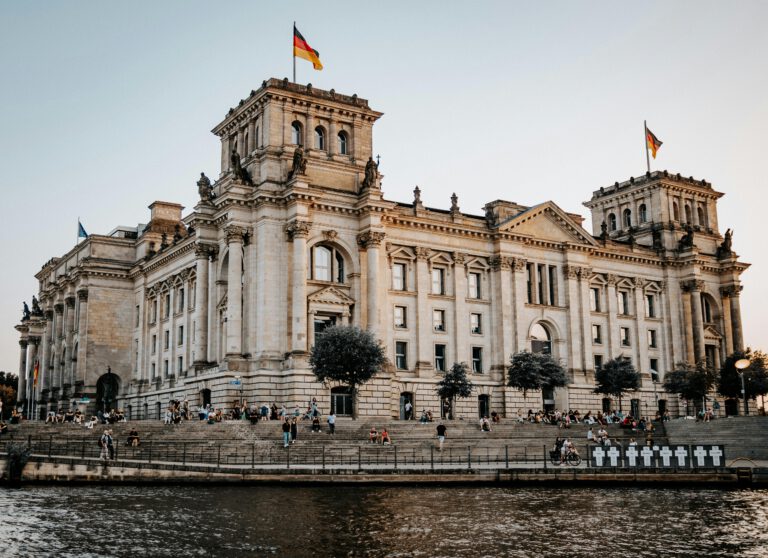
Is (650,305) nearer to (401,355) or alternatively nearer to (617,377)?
(617,377)

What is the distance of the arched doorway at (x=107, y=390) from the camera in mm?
81250

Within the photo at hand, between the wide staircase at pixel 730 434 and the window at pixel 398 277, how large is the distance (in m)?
21.5

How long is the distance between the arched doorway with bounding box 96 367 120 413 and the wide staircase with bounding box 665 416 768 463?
165 feet

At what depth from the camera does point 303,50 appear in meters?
61.3

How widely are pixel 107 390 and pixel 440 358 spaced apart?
33242mm

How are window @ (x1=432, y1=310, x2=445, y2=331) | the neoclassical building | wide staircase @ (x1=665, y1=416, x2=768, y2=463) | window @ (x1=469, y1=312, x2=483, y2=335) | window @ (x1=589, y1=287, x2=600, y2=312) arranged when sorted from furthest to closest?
window @ (x1=589, y1=287, x2=600, y2=312) → window @ (x1=469, y1=312, x2=483, y2=335) → window @ (x1=432, y1=310, x2=445, y2=331) → the neoclassical building → wide staircase @ (x1=665, y1=416, x2=768, y2=463)

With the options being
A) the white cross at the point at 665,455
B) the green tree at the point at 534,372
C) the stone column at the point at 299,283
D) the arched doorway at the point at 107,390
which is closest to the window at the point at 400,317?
the green tree at the point at 534,372

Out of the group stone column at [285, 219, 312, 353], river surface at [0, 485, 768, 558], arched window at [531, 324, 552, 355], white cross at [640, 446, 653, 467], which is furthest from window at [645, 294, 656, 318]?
river surface at [0, 485, 768, 558]

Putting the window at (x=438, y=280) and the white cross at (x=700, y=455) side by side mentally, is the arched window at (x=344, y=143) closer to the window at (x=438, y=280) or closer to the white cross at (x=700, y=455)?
the window at (x=438, y=280)

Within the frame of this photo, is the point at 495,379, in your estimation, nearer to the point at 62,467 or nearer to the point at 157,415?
the point at 157,415

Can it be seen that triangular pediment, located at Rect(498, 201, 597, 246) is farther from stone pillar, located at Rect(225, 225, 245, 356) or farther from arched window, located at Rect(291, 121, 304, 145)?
stone pillar, located at Rect(225, 225, 245, 356)

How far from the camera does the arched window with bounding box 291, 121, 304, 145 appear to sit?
210 ft

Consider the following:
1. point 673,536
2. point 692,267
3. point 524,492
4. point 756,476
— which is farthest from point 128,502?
point 692,267

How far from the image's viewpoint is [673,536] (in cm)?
2312
